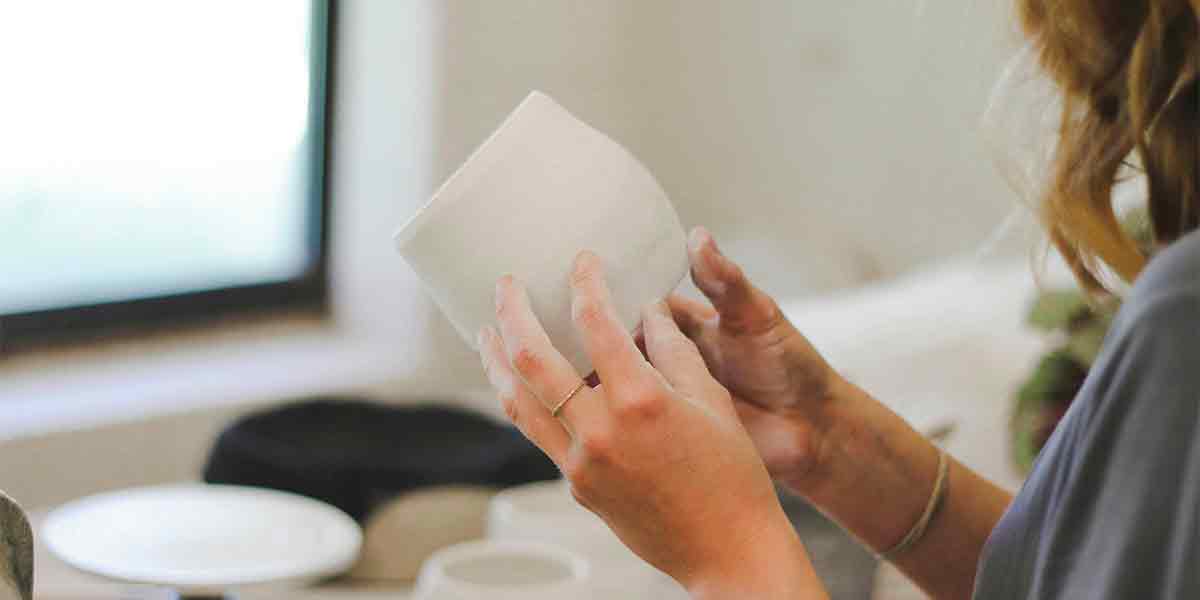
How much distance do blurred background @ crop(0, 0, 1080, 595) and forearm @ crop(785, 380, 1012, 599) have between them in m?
0.59

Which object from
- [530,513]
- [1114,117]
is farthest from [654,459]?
[530,513]

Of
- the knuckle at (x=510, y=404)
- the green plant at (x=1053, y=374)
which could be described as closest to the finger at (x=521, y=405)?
the knuckle at (x=510, y=404)

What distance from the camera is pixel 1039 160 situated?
837 millimetres

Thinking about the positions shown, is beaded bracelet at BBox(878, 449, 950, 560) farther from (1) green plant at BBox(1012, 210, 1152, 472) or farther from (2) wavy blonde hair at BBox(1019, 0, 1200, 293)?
(1) green plant at BBox(1012, 210, 1152, 472)

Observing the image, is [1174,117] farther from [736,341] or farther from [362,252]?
[362,252]

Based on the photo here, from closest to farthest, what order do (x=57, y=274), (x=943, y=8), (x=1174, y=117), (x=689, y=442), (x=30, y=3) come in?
1. (x=689, y=442)
2. (x=1174, y=117)
3. (x=30, y=3)
4. (x=57, y=274)
5. (x=943, y=8)

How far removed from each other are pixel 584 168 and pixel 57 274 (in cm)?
134

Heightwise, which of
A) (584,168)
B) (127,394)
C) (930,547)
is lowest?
(127,394)

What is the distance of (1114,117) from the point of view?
763mm

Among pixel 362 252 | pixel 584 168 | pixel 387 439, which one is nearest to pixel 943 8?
pixel 362 252

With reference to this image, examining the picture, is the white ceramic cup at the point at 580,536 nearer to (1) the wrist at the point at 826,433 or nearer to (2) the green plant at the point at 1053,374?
(1) the wrist at the point at 826,433

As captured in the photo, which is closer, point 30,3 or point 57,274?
point 30,3

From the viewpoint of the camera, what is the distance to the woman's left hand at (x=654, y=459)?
576 mm

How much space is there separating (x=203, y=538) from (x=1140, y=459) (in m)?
0.64
